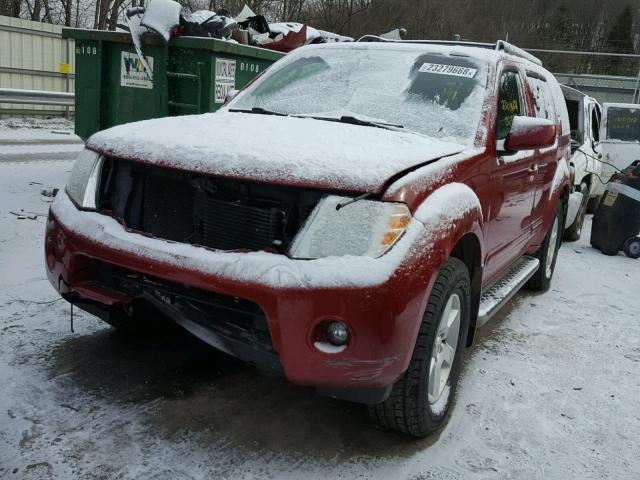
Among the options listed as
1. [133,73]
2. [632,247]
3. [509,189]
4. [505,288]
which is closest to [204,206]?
Result: [509,189]

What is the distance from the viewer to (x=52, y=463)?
247cm

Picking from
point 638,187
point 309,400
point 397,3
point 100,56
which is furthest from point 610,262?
point 397,3

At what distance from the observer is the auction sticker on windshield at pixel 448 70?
148 inches

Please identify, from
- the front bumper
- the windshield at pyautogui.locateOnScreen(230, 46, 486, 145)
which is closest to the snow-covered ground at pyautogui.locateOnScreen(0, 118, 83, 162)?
the windshield at pyautogui.locateOnScreen(230, 46, 486, 145)

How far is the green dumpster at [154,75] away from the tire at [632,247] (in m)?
4.81

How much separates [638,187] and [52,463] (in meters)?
6.73

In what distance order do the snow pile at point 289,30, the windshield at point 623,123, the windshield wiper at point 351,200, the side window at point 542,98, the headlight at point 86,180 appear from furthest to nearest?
the windshield at point 623,123 < the snow pile at point 289,30 < the side window at point 542,98 < the headlight at point 86,180 < the windshield wiper at point 351,200

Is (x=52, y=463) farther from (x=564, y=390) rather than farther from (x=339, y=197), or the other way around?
(x=564, y=390)

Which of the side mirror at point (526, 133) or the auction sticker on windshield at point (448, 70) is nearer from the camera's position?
the side mirror at point (526, 133)

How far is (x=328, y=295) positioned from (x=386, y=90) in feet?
5.96

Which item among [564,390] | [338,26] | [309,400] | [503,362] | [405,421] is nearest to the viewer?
[405,421]

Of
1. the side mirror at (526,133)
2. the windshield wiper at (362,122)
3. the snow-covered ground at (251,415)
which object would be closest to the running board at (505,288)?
the snow-covered ground at (251,415)

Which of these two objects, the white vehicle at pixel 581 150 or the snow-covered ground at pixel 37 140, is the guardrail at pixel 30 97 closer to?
the snow-covered ground at pixel 37 140

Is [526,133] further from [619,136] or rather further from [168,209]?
[619,136]
